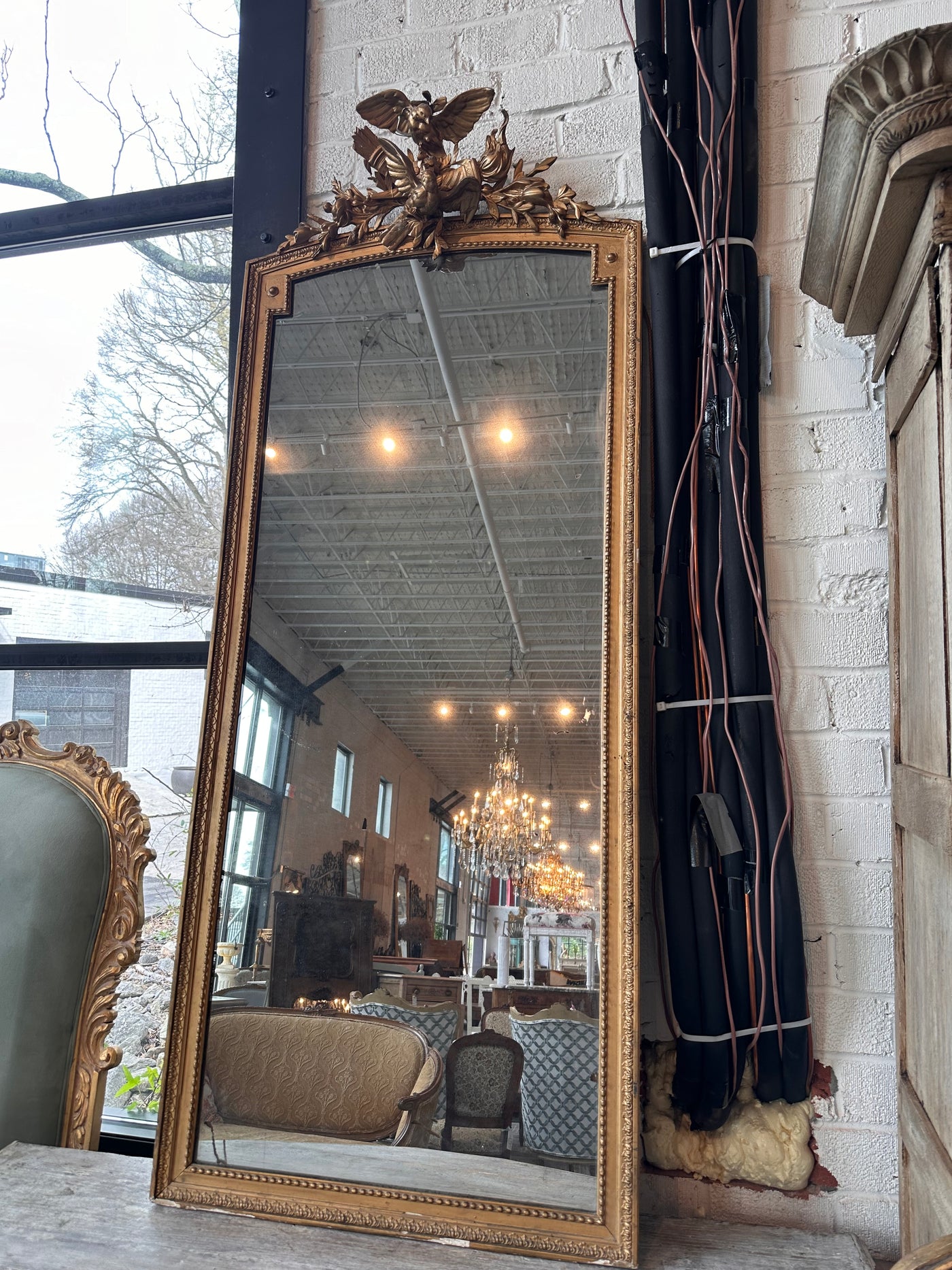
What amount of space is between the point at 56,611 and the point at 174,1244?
4.04ft

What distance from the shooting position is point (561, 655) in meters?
1.28

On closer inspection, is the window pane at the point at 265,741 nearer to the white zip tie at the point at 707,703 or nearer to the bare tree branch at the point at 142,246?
the white zip tie at the point at 707,703

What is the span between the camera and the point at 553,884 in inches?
48.4

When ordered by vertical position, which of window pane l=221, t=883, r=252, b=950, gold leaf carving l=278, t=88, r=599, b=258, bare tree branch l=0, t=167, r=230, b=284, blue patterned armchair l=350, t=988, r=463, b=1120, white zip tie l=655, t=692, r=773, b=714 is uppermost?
bare tree branch l=0, t=167, r=230, b=284

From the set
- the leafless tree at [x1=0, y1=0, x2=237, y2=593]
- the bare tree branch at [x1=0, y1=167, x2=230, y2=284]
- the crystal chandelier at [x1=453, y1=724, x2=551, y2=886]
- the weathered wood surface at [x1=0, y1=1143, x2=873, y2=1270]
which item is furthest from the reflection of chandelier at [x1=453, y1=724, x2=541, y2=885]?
the bare tree branch at [x1=0, y1=167, x2=230, y2=284]

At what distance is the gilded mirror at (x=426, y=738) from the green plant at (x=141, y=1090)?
56 cm

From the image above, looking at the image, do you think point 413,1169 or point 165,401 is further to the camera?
point 165,401

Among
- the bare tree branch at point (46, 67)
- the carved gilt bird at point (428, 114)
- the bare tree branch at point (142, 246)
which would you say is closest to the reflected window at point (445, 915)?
the carved gilt bird at point (428, 114)

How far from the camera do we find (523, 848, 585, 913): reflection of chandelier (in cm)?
121

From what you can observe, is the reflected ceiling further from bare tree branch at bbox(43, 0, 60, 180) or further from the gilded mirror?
bare tree branch at bbox(43, 0, 60, 180)

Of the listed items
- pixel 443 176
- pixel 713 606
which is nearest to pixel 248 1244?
pixel 713 606

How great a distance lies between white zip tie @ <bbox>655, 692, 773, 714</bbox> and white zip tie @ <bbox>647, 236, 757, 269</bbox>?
65 centimetres

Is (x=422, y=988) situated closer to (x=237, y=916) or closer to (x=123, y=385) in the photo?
(x=237, y=916)

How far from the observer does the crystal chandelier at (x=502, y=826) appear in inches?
49.1
